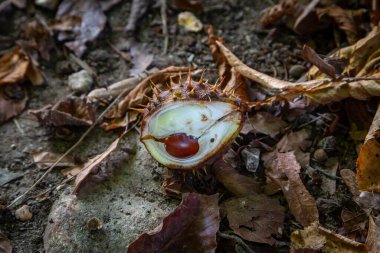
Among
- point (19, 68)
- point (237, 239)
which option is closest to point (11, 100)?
point (19, 68)

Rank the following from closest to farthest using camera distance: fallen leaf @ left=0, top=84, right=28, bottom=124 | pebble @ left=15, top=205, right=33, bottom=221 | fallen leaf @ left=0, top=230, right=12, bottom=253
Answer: fallen leaf @ left=0, top=230, right=12, bottom=253 < pebble @ left=15, top=205, right=33, bottom=221 < fallen leaf @ left=0, top=84, right=28, bottom=124

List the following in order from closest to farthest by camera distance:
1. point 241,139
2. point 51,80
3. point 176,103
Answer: point 176,103 < point 241,139 < point 51,80

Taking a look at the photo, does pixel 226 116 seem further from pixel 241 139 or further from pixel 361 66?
pixel 361 66

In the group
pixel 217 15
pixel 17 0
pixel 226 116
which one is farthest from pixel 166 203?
pixel 17 0

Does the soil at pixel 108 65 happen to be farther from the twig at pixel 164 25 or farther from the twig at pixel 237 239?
the twig at pixel 237 239

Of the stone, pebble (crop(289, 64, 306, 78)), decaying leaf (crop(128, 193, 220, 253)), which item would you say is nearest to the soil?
pebble (crop(289, 64, 306, 78))

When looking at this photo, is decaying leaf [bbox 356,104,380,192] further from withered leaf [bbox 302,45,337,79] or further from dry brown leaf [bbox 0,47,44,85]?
dry brown leaf [bbox 0,47,44,85]

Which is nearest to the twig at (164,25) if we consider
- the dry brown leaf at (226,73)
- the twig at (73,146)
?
the dry brown leaf at (226,73)
